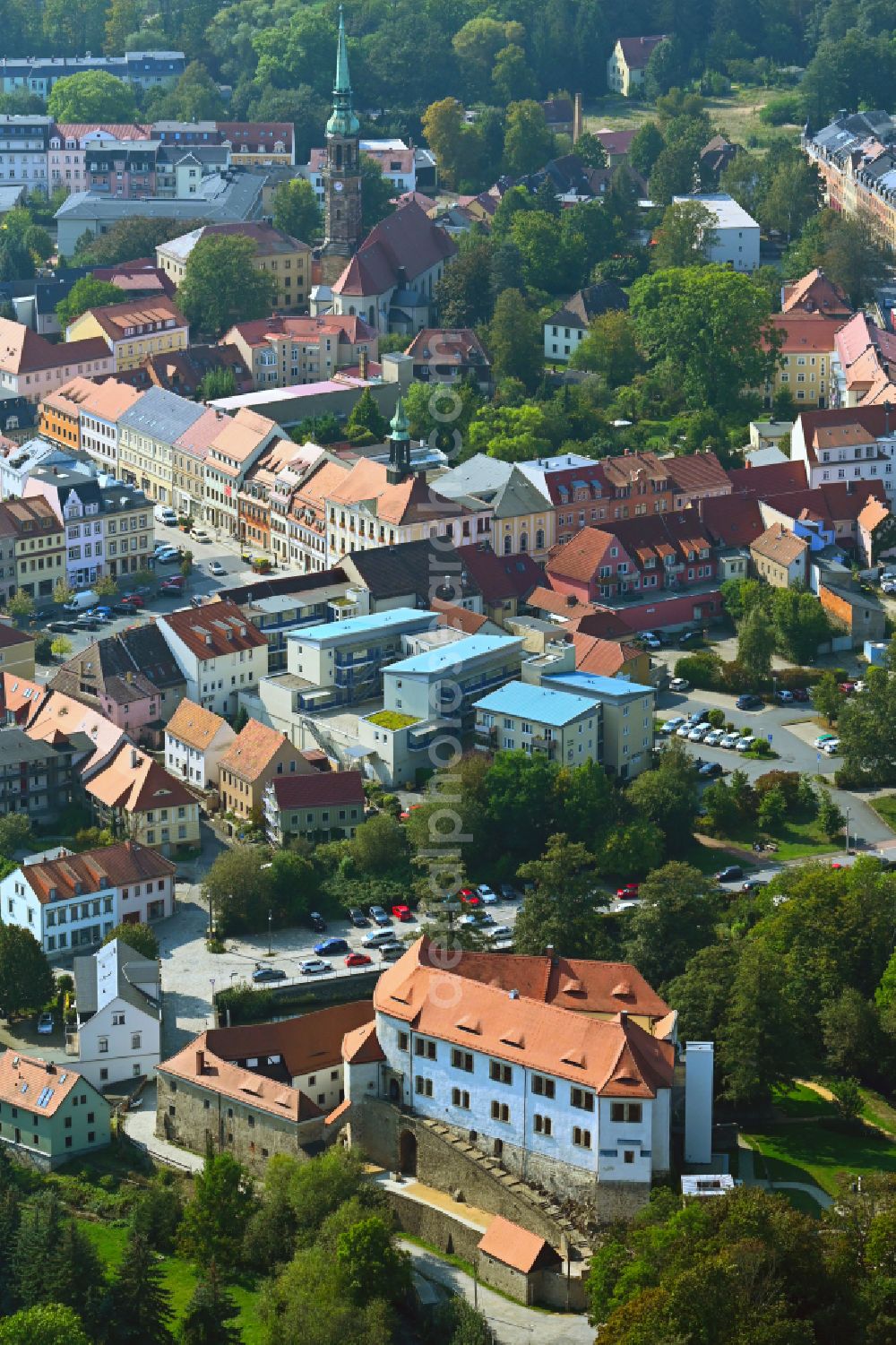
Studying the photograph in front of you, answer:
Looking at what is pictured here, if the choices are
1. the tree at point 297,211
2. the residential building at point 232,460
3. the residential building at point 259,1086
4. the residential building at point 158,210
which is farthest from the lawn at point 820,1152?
the residential building at point 158,210

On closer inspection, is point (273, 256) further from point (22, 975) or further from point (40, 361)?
point (22, 975)

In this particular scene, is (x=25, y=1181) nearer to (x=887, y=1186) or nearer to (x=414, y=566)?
(x=887, y=1186)

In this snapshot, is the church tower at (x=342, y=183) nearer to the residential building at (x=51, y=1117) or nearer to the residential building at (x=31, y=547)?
the residential building at (x=31, y=547)

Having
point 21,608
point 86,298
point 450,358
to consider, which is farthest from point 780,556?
point 86,298

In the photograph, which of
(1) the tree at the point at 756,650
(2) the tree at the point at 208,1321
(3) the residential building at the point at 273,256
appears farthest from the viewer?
(3) the residential building at the point at 273,256

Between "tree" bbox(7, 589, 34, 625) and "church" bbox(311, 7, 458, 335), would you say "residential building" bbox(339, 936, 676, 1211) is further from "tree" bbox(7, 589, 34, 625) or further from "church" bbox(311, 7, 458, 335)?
"church" bbox(311, 7, 458, 335)

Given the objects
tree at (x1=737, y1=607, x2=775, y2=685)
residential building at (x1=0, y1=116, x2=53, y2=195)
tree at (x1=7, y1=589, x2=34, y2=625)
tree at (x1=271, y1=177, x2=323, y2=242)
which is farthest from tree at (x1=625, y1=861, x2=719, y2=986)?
residential building at (x1=0, y1=116, x2=53, y2=195)
